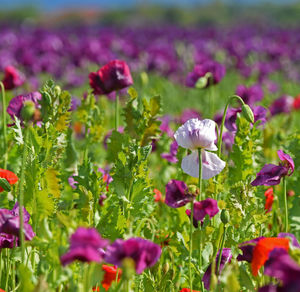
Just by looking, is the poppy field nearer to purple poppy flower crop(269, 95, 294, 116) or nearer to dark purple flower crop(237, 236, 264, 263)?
dark purple flower crop(237, 236, 264, 263)

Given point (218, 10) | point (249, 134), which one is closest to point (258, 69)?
point (249, 134)

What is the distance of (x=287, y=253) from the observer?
903mm

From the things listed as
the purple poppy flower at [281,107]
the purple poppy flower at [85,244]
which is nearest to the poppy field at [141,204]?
the purple poppy flower at [85,244]

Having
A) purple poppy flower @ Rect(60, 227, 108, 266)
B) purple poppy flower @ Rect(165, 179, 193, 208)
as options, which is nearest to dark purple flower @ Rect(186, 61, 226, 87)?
purple poppy flower @ Rect(165, 179, 193, 208)

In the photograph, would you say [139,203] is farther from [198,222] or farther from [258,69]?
[258,69]

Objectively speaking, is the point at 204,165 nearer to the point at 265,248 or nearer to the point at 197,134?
the point at 197,134

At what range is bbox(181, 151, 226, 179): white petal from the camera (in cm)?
138

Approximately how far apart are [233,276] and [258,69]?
621cm

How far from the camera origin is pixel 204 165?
1.39m

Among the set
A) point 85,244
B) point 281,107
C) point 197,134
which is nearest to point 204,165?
point 197,134

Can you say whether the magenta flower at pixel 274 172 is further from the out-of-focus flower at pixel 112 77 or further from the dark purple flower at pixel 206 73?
the dark purple flower at pixel 206 73

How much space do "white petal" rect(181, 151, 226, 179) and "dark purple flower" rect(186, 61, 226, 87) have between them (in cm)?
93

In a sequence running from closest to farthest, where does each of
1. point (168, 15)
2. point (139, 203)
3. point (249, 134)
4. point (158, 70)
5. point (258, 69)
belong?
point (139, 203) → point (249, 134) → point (258, 69) → point (158, 70) → point (168, 15)

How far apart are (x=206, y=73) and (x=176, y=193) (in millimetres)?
1125
